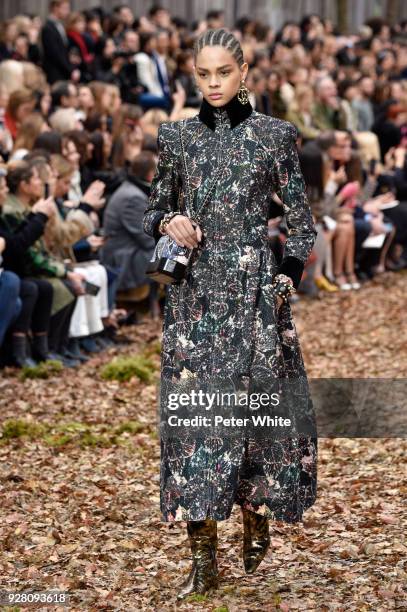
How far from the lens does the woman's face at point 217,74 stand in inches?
207

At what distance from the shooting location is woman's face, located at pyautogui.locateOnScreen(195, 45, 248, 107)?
17.3 feet

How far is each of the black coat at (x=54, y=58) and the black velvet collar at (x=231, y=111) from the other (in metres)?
12.2

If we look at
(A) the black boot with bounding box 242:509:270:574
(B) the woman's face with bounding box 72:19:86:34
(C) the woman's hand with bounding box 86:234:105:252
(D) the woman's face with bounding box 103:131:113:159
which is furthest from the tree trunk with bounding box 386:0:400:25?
(A) the black boot with bounding box 242:509:270:574

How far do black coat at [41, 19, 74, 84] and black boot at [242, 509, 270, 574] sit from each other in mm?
12400

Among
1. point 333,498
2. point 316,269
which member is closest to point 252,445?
point 333,498

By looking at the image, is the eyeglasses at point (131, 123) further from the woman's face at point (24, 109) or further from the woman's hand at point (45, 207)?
the woman's hand at point (45, 207)

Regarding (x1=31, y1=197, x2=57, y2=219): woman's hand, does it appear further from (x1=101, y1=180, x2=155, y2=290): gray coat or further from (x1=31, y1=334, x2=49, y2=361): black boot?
(x1=101, y1=180, x2=155, y2=290): gray coat

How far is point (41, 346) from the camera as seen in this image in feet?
33.8

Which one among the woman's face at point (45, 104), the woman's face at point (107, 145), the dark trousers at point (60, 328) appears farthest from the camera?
the woman's face at point (45, 104)

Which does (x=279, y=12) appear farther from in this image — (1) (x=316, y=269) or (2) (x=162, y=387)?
(2) (x=162, y=387)

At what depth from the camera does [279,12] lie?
37.8 metres

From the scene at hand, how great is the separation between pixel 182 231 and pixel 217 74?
599 mm

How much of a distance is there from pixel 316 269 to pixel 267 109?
4042 mm

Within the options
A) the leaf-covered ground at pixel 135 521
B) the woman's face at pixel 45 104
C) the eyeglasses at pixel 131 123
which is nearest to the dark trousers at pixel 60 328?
the leaf-covered ground at pixel 135 521
